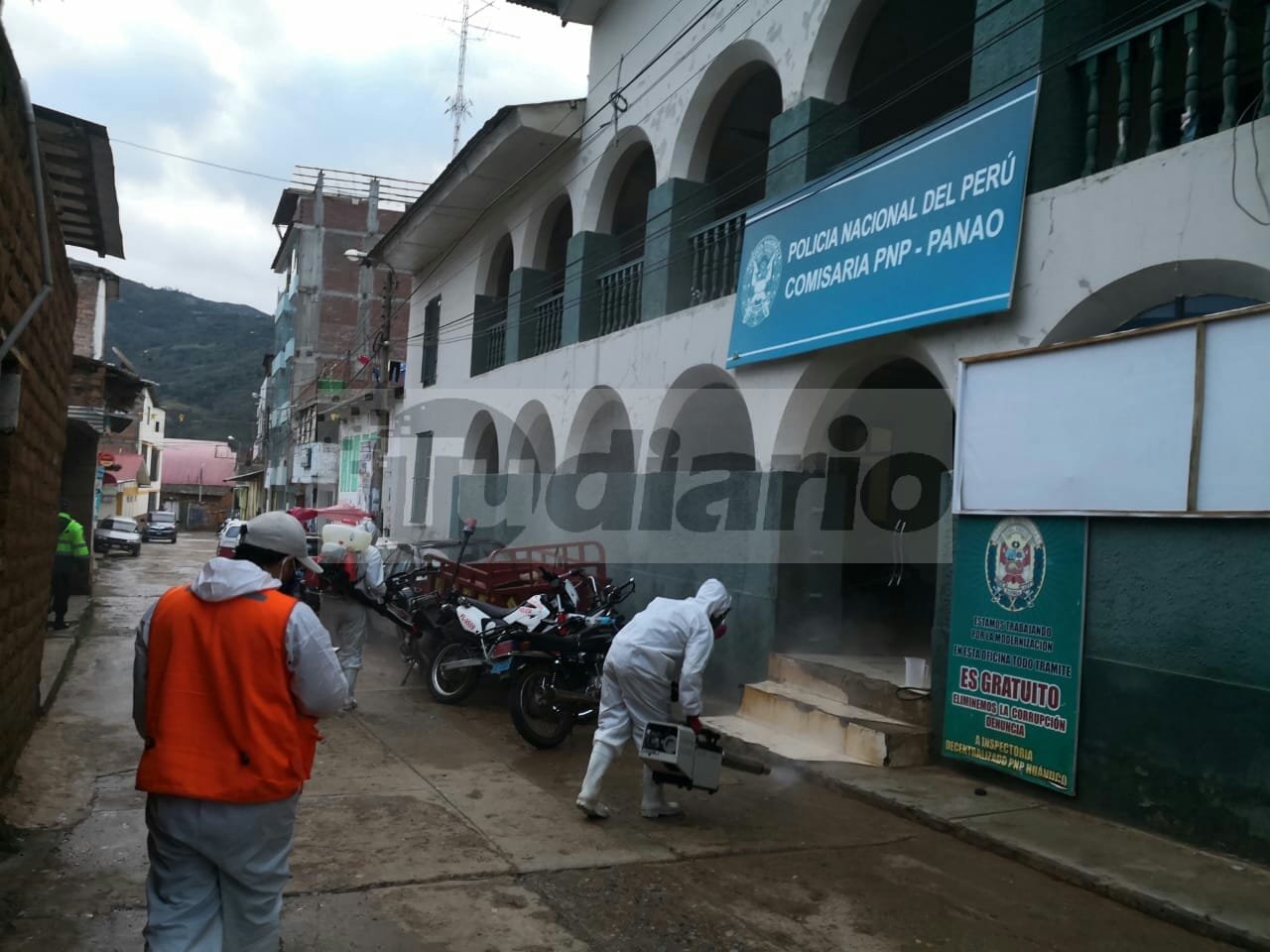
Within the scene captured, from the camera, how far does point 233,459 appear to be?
77.0 m

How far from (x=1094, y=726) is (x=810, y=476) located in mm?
3738

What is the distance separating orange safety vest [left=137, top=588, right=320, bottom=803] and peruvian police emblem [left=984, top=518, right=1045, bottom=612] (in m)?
5.04

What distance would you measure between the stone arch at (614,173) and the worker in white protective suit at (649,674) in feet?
25.5

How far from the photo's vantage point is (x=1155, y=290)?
6262 millimetres

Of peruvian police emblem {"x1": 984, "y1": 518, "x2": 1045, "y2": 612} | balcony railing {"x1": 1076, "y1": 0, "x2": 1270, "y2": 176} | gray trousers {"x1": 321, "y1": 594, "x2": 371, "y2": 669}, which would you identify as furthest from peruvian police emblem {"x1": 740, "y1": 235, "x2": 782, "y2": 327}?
gray trousers {"x1": 321, "y1": 594, "x2": 371, "y2": 669}

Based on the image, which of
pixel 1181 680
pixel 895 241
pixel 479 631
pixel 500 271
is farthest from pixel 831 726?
pixel 500 271

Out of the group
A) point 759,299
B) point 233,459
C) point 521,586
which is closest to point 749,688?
point 521,586

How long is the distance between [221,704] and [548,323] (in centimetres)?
1261

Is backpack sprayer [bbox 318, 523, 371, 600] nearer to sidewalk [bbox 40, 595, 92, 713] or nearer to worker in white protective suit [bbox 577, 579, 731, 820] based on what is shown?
sidewalk [bbox 40, 595, 92, 713]

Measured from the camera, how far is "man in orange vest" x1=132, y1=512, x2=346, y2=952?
3074 mm

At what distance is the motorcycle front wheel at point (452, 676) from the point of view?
941 centimetres

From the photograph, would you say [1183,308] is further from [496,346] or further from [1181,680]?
[496,346]

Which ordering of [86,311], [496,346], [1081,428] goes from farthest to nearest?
[86,311], [496,346], [1081,428]

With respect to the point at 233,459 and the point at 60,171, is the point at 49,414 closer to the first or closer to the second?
the point at 60,171
